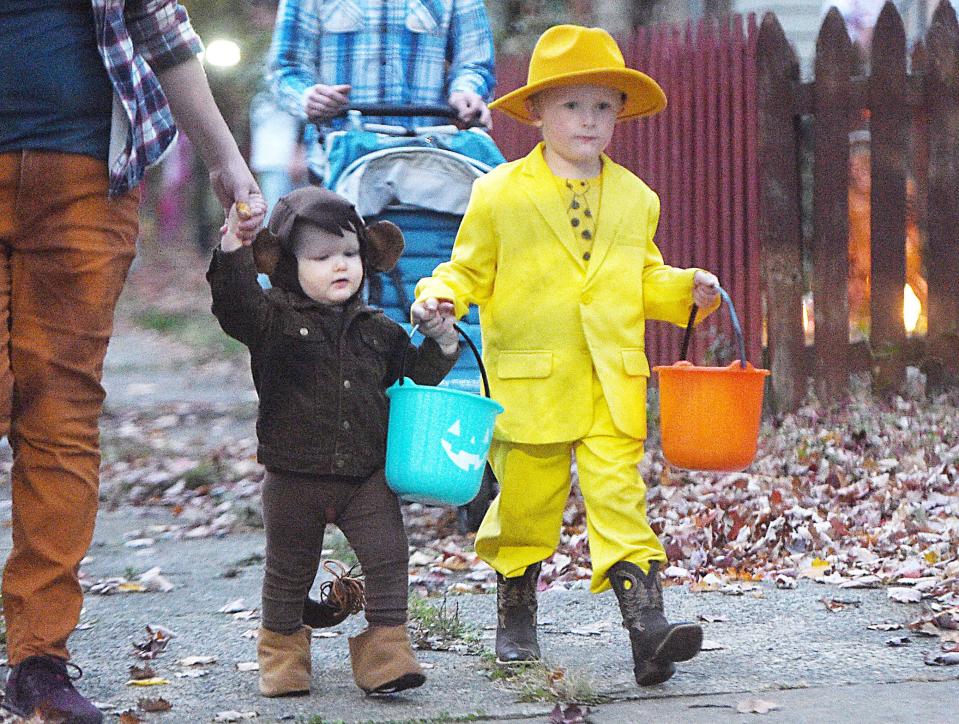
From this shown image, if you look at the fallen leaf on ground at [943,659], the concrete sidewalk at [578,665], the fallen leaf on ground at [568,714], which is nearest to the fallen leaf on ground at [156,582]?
the concrete sidewalk at [578,665]

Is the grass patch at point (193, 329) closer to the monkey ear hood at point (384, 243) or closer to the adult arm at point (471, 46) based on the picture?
the adult arm at point (471, 46)

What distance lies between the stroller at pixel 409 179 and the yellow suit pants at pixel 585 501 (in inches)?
70.4

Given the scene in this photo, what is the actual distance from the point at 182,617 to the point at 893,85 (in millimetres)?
5590

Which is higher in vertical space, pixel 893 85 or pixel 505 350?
pixel 893 85

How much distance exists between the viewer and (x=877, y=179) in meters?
8.68

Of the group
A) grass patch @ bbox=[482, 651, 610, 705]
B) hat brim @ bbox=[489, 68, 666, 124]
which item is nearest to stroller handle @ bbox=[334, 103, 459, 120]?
hat brim @ bbox=[489, 68, 666, 124]

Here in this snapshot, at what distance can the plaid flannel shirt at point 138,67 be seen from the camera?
3.39 m

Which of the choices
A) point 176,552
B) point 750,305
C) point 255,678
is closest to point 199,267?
point 750,305

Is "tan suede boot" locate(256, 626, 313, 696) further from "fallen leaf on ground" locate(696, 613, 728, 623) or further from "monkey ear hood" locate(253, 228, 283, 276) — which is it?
"fallen leaf on ground" locate(696, 613, 728, 623)

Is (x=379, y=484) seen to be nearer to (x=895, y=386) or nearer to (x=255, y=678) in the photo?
(x=255, y=678)

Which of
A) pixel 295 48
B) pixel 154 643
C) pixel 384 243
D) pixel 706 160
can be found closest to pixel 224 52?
pixel 706 160

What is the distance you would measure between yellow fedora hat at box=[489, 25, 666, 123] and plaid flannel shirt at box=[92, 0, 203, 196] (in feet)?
2.88

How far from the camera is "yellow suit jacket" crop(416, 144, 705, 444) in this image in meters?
3.90

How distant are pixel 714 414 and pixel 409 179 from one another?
228 cm
